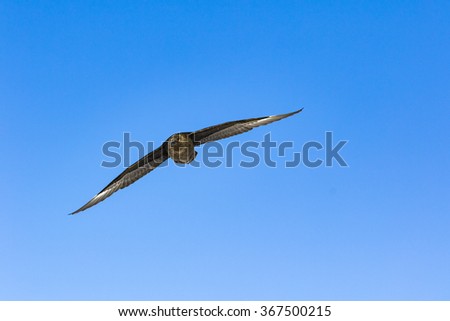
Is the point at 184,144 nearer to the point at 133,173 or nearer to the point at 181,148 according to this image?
the point at 181,148

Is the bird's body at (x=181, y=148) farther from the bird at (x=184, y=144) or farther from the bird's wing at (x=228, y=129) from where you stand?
the bird's wing at (x=228, y=129)

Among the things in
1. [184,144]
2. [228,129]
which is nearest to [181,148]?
[184,144]

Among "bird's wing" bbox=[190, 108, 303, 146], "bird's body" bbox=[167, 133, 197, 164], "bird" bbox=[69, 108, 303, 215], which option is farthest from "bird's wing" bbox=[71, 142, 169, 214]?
"bird's wing" bbox=[190, 108, 303, 146]

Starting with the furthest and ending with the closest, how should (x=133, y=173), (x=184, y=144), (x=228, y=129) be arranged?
(x=133, y=173)
(x=228, y=129)
(x=184, y=144)
